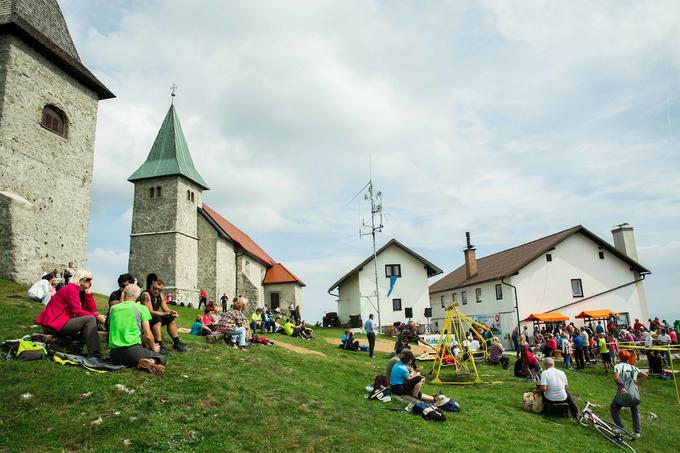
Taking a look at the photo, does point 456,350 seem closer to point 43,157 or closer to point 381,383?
point 381,383

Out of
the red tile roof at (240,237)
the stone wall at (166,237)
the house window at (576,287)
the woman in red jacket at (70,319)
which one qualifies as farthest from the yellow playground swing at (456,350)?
the red tile roof at (240,237)

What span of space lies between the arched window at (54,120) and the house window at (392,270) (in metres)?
26.2

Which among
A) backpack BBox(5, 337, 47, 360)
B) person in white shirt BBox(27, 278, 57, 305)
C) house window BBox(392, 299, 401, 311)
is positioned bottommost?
backpack BBox(5, 337, 47, 360)

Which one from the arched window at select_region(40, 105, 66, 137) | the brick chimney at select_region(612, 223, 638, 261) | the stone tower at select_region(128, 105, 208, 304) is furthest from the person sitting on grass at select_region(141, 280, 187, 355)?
the brick chimney at select_region(612, 223, 638, 261)

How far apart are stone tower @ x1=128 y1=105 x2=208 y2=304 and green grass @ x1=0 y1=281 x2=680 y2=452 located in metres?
24.6

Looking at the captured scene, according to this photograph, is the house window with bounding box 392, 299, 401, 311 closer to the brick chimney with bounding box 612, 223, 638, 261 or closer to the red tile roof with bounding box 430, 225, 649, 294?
the red tile roof with bounding box 430, 225, 649, 294

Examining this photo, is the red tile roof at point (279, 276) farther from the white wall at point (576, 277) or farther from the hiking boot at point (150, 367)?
the hiking boot at point (150, 367)

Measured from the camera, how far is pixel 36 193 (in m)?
18.8

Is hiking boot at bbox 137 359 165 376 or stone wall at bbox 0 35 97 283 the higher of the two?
stone wall at bbox 0 35 97 283

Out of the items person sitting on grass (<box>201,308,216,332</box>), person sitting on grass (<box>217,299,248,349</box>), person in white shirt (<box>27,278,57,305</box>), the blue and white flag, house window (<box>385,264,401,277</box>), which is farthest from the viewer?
house window (<box>385,264,401,277</box>)

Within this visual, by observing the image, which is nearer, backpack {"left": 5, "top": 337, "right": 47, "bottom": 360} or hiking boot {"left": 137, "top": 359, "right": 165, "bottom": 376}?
backpack {"left": 5, "top": 337, "right": 47, "bottom": 360}

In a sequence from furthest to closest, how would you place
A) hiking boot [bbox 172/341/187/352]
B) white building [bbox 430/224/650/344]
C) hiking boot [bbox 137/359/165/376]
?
1. white building [bbox 430/224/650/344]
2. hiking boot [bbox 172/341/187/352]
3. hiking boot [bbox 137/359/165/376]

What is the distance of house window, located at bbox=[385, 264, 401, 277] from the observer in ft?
129

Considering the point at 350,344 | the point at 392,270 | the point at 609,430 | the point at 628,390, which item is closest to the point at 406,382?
the point at 609,430
